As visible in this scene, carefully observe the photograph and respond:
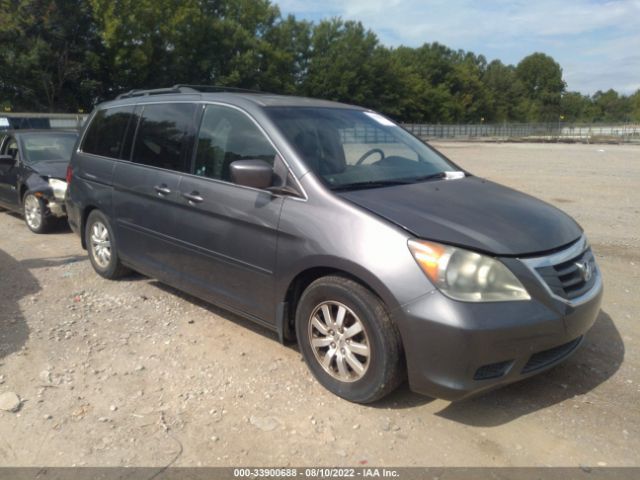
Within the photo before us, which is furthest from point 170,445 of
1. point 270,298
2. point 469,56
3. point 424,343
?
point 469,56

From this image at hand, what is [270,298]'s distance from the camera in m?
3.73

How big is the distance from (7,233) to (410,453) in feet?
24.4

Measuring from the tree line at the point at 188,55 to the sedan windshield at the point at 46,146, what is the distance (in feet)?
113

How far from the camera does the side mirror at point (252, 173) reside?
354 cm

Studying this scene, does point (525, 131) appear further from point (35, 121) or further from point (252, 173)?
point (252, 173)

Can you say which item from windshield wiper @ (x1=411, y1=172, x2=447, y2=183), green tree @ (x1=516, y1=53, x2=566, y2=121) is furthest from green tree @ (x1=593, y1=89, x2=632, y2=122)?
windshield wiper @ (x1=411, y1=172, x2=447, y2=183)

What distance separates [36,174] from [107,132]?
3268mm

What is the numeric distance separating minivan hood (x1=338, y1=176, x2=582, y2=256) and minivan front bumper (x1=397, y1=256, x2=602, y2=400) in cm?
32

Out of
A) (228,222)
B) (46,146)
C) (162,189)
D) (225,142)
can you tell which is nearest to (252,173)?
(228,222)

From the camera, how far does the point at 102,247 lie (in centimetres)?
565

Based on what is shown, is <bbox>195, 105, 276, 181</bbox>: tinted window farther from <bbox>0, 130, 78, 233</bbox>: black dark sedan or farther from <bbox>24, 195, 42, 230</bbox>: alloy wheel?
<bbox>24, 195, 42, 230</bbox>: alloy wheel

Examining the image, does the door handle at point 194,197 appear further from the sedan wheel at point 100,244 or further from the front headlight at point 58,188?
the front headlight at point 58,188

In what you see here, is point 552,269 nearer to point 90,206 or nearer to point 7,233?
point 90,206

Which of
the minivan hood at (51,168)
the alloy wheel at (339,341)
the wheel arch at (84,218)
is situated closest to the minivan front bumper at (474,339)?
the alloy wheel at (339,341)
